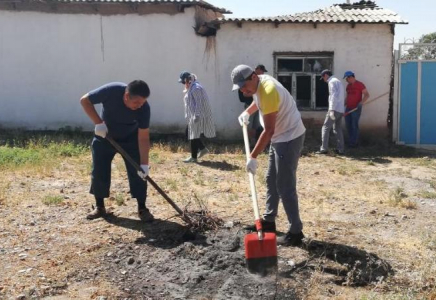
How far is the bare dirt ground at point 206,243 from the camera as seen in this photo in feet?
12.9

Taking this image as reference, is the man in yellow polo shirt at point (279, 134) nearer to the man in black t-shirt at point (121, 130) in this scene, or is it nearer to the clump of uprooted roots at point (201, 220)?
the clump of uprooted roots at point (201, 220)

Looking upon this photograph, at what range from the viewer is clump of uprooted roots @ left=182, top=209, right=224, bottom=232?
4.98 m

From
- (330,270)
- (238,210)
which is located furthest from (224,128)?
(330,270)

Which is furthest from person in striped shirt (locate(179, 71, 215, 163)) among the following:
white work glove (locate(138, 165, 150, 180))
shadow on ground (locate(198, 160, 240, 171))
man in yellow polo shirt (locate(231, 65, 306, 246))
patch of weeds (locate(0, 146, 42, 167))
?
man in yellow polo shirt (locate(231, 65, 306, 246))

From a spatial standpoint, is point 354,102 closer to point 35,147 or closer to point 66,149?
point 66,149

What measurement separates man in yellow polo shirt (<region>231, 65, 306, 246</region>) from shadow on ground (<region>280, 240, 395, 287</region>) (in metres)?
0.27

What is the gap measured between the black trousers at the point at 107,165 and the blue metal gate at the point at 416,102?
7.80 m

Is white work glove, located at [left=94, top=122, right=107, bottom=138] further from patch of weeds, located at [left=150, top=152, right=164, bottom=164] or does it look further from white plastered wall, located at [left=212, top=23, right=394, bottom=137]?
white plastered wall, located at [left=212, top=23, right=394, bottom=137]

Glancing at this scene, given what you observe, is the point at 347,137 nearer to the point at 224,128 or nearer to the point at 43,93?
the point at 224,128

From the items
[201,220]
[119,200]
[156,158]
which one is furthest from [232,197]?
[156,158]

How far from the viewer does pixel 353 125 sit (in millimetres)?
10945

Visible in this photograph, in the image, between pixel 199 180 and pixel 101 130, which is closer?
pixel 101 130

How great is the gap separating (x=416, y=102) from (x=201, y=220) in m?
7.93

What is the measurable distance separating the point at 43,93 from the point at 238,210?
787 cm
